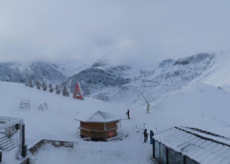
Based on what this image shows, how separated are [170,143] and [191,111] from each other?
84.0 ft

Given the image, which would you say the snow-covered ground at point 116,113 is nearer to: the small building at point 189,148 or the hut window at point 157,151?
the hut window at point 157,151

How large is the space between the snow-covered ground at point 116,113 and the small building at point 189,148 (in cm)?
210

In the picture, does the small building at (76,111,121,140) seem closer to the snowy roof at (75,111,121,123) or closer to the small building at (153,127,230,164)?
the snowy roof at (75,111,121,123)

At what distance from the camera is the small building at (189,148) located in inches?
432

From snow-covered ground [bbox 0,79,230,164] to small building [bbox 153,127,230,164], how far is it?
210 centimetres

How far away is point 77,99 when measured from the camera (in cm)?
3988

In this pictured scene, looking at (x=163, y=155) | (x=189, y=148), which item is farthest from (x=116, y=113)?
(x=189, y=148)

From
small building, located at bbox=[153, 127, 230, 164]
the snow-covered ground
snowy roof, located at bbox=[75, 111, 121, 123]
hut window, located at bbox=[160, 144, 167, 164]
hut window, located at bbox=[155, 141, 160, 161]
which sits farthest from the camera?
snowy roof, located at bbox=[75, 111, 121, 123]

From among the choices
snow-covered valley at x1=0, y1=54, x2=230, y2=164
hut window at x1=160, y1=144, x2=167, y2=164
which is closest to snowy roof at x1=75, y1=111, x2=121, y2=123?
snow-covered valley at x1=0, y1=54, x2=230, y2=164

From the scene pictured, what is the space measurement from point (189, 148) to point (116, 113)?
21333 mm

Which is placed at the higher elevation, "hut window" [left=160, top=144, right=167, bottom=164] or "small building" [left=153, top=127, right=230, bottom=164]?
"small building" [left=153, top=127, right=230, bottom=164]

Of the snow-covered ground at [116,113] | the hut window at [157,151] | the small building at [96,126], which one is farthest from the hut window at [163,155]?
the small building at [96,126]

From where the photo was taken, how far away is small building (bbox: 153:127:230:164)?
1097cm

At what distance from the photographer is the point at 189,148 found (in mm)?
12438
